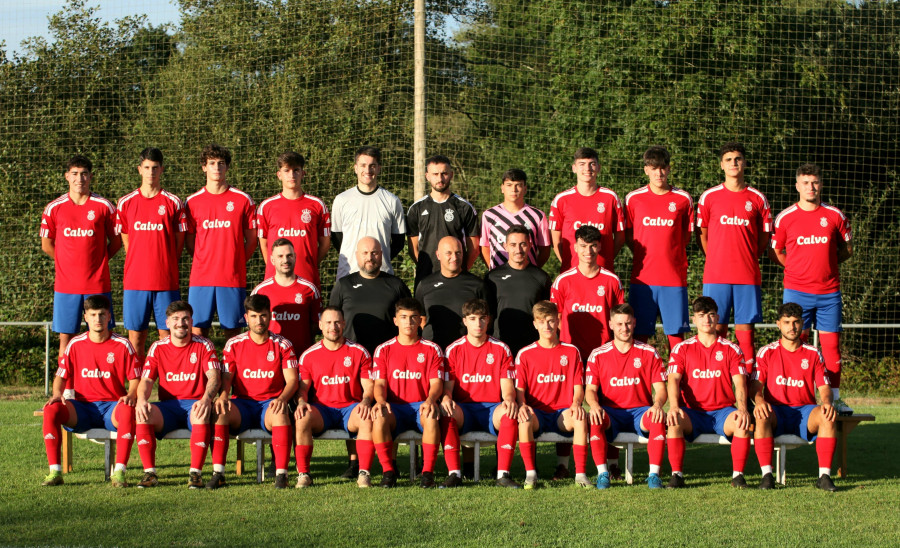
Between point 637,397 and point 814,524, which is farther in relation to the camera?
point 637,397

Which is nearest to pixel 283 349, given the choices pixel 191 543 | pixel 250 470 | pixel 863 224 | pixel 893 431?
pixel 250 470

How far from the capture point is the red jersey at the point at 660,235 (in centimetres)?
648

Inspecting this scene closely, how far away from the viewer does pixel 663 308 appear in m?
6.51

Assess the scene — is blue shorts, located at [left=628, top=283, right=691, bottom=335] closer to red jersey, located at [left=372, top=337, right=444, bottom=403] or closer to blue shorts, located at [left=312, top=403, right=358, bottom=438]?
red jersey, located at [left=372, top=337, right=444, bottom=403]

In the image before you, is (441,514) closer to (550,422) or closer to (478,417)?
(478,417)

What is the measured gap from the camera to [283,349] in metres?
5.82

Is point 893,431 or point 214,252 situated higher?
point 214,252

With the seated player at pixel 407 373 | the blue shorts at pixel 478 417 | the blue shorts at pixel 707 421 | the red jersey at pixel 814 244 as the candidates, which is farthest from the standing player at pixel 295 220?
the red jersey at pixel 814 244

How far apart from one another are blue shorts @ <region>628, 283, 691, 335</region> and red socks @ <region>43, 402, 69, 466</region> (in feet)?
12.2

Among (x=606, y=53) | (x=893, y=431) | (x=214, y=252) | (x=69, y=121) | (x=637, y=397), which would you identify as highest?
(x=606, y=53)

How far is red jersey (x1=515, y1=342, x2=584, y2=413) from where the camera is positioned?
19.0ft

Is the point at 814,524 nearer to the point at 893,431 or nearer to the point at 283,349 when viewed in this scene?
the point at 283,349

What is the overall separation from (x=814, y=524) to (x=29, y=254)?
1100 centimetres

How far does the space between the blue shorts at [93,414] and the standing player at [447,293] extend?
2019mm
